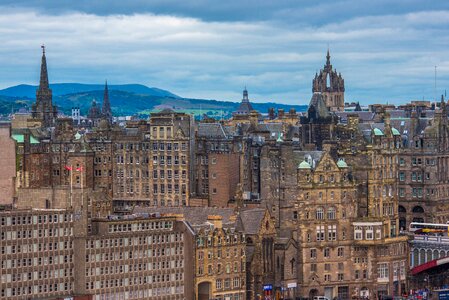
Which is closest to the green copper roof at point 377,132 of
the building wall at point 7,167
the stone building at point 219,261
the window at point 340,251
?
the window at point 340,251

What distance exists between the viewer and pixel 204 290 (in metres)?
171

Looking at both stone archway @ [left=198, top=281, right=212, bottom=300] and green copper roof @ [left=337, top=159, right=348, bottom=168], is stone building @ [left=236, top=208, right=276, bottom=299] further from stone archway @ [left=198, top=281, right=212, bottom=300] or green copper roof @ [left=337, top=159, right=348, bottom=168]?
green copper roof @ [left=337, top=159, right=348, bottom=168]

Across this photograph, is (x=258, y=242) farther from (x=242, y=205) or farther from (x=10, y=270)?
(x=10, y=270)

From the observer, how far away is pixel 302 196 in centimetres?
18200

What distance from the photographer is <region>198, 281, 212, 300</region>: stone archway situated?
170 m

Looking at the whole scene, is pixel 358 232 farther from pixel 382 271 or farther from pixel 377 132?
pixel 377 132

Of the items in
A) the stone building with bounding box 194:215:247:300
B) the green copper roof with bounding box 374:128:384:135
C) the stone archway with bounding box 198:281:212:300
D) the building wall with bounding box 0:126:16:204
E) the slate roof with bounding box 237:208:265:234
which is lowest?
the stone archway with bounding box 198:281:212:300

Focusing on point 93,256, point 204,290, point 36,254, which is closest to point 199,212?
point 204,290

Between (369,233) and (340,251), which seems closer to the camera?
(340,251)

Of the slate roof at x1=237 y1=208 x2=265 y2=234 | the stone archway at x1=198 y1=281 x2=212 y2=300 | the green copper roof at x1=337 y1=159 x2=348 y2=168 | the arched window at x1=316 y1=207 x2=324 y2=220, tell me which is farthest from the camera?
the green copper roof at x1=337 y1=159 x2=348 y2=168

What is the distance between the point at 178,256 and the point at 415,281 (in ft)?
115

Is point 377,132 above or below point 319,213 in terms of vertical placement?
above

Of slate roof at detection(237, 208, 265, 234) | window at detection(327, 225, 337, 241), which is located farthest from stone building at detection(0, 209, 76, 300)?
window at detection(327, 225, 337, 241)

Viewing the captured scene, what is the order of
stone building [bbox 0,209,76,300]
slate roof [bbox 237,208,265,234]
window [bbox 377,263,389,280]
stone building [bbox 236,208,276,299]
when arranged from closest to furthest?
stone building [bbox 0,209,76,300], stone building [bbox 236,208,276,299], slate roof [bbox 237,208,265,234], window [bbox 377,263,389,280]
